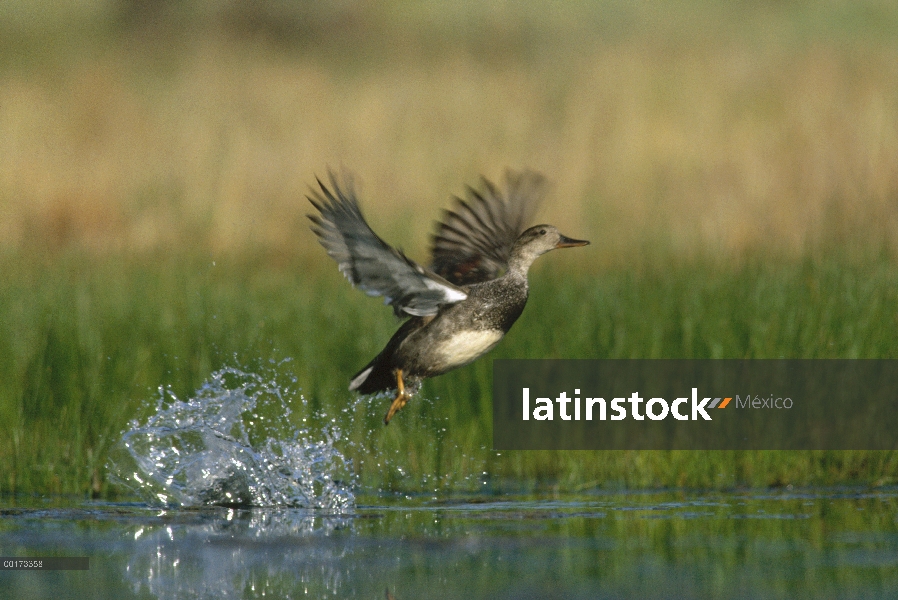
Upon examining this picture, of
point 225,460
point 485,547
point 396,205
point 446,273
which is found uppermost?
point 396,205

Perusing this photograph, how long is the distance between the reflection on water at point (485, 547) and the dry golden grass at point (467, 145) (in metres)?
5.46

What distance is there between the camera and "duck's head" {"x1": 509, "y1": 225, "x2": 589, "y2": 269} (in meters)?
7.10

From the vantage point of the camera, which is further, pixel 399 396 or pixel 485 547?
pixel 399 396

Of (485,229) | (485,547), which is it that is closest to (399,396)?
(485,229)

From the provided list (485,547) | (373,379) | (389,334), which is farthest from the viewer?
(389,334)

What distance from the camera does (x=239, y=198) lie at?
659 inches

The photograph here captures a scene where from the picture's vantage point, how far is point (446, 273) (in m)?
7.65

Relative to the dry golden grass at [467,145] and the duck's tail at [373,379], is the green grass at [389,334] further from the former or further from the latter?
the dry golden grass at [467,145]

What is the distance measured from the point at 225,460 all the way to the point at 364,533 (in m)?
1.20

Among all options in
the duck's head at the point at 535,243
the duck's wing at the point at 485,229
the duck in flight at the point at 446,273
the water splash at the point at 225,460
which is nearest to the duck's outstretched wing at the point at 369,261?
the duck in flight at the point at 446,273

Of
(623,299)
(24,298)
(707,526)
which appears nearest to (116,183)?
(24,298)

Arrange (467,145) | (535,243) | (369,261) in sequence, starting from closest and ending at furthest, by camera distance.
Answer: (369,261) < (535,243) < (467,145)

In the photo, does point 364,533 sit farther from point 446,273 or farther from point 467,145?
point 467,145

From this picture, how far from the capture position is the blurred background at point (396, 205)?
25.8 ft
